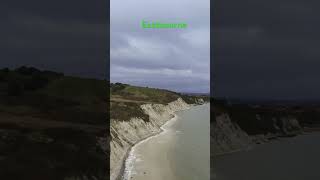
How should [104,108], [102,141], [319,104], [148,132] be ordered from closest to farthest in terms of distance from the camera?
[102,141], [104,108], [148,132], [319,104]

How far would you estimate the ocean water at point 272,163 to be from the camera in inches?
1558

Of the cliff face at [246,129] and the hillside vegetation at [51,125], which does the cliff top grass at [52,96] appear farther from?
the cliff face at [246,129]

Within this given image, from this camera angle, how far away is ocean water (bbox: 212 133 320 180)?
A: 39562 mm

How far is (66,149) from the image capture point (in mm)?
28938

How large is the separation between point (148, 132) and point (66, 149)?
43.2 meters

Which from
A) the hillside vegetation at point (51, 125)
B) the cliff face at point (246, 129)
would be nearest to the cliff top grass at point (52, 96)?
the hillside vegetation at point (51, 125)

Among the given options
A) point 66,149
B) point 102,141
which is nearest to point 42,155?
point 66,149

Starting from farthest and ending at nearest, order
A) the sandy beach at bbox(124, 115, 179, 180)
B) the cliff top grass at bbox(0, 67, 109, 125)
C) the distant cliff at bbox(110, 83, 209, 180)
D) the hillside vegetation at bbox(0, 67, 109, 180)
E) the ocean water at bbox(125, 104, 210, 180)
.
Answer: the cliff top grass at bbox(0, 67, 109, 125) → the distant cliff at bbox(110, 83, 209, 180) → the ocean water at bbox(125, 104, 210, 180) → the sandy beach at bbox(124, 115, 179, 180) → the hillside vegetation at bbox(0, 67, 109, 180)

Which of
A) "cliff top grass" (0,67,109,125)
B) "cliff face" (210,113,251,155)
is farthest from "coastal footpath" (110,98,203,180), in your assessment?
"cliff face" (210,113,251,155)

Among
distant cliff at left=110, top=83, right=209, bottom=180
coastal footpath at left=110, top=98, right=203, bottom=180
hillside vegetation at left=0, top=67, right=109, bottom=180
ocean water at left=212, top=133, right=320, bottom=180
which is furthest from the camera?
distant cliff at left=110, top=83, right=209, bottom=180

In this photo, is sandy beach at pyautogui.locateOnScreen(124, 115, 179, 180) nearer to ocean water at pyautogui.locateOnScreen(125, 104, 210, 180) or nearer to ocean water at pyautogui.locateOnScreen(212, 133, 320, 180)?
ocean water at pyautogui.locateOnScreen(125, 104, 210, 180)

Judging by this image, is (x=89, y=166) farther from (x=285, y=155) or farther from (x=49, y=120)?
(x=285, y=155)

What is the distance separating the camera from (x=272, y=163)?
48156 mm

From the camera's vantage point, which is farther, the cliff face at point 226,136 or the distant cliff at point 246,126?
the distant cliff at point 246,126
